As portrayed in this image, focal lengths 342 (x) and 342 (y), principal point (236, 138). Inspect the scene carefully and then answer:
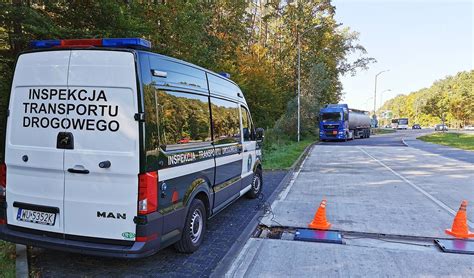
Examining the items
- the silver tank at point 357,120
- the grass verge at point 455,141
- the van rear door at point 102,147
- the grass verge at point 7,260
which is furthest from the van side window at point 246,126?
the silver tank at point 357,120

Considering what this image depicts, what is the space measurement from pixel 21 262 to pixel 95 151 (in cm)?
179

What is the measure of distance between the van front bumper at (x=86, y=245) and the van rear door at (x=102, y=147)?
0.10 meters

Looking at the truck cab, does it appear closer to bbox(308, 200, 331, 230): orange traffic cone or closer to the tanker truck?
the tanker truck

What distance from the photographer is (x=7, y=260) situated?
418 cm

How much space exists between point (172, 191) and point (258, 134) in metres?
3.83

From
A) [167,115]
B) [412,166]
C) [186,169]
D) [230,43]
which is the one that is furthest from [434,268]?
[230,43]

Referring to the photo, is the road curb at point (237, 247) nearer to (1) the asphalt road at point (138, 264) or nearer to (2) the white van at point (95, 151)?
(1) the asphalt road at point (138, 264)

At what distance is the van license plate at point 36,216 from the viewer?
3.80m

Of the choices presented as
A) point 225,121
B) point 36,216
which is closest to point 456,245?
point 225,121

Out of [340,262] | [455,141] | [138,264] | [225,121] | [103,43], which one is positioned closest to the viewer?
[103,43]

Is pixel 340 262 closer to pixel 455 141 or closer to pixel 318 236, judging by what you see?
pixel 318 236

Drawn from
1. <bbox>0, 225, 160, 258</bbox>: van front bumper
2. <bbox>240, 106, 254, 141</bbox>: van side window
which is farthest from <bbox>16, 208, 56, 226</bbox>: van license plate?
<bbox>240, 106, 254, 141</bbox>: van side window

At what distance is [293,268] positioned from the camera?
424 cm

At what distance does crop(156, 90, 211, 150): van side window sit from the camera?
389 cm
